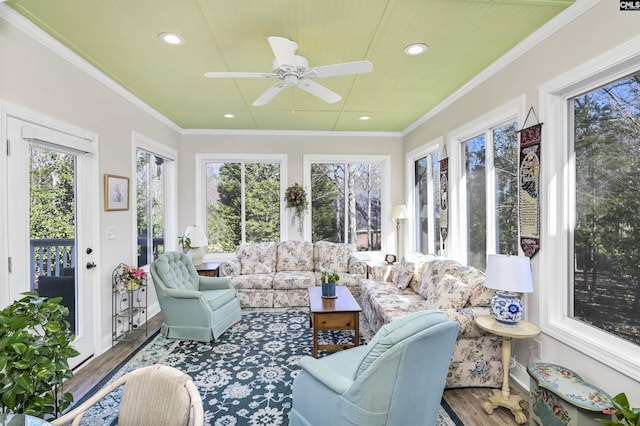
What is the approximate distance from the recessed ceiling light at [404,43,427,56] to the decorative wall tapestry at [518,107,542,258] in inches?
40.7

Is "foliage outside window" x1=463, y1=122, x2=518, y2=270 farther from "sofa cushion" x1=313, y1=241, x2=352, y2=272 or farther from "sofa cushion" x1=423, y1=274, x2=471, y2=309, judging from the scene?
"sofa cushion" x1=313, y1=241, x2=352, y2=272

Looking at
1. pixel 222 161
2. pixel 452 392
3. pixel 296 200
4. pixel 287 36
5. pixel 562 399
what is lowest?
pixel 452 392

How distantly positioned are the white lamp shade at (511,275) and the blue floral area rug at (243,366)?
39.3 inches

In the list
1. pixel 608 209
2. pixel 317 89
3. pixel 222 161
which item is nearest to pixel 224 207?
pixel 222 161

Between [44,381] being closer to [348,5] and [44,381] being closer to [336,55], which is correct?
[348,5]

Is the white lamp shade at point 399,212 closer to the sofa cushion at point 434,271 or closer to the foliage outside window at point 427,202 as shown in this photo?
the foliage outside window at point 427,202

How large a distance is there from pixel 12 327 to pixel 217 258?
4327 mm

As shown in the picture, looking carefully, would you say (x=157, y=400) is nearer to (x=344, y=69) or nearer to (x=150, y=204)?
(x=344, y=69)

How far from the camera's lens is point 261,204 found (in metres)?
5.92

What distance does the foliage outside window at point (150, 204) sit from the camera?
4371 mm

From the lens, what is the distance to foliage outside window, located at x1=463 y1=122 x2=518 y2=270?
122 inches

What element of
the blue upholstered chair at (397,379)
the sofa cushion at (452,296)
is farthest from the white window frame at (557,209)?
the blue upholstered chair at (397,379)

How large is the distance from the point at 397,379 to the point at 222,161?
5.07 metres

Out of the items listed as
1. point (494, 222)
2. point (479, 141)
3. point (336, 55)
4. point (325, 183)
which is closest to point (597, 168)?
point (494, 222)
